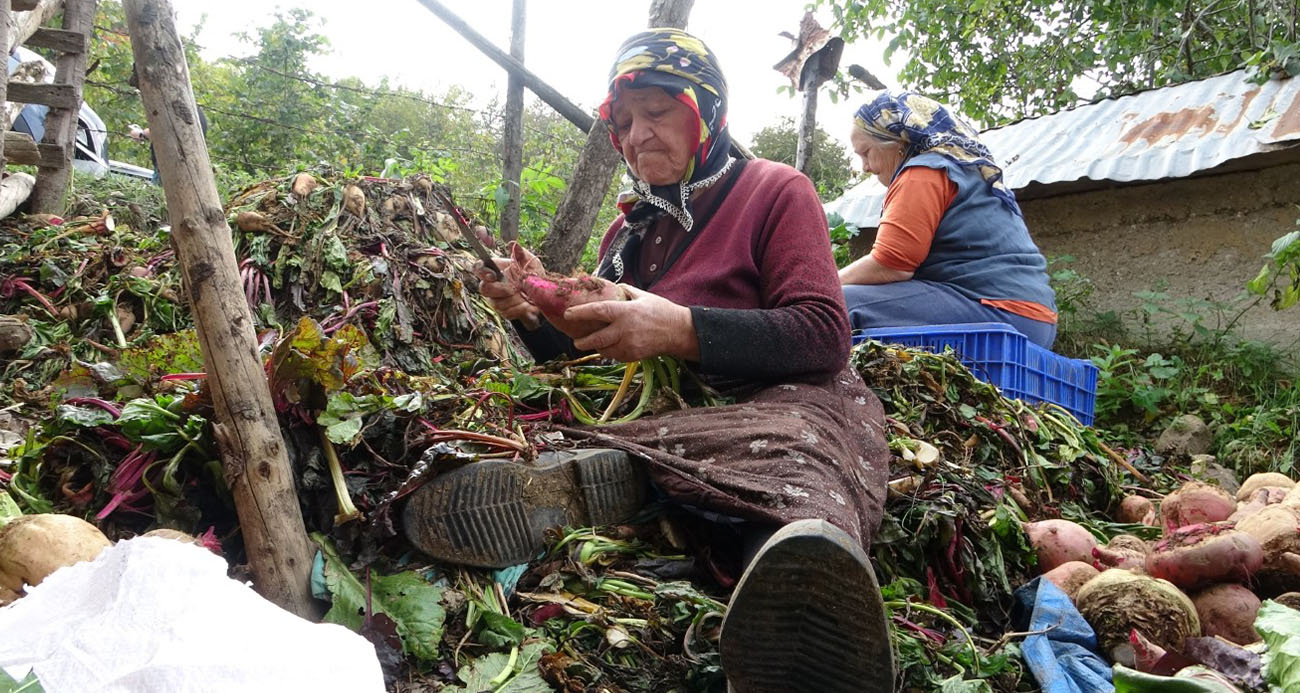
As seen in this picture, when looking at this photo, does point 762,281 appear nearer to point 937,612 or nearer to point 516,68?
point 937,612

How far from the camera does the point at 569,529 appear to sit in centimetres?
191

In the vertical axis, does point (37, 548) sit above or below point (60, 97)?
below

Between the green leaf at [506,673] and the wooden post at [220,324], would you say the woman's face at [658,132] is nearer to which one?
the wooden post at [220,324]

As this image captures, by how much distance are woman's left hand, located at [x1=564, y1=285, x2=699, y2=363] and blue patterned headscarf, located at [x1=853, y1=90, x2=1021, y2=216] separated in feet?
7.35

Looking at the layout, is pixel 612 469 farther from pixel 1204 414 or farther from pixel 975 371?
pixel 1204 414

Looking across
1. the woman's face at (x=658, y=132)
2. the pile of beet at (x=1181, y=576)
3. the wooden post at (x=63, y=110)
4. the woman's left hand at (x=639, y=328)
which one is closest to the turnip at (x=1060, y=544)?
the pile of beet at (x=1181, y=576)

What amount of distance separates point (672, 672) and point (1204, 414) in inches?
177

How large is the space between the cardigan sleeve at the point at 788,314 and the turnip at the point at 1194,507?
3.86 ft

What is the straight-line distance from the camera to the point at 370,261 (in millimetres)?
3561

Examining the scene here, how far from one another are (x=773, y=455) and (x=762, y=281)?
56 cm

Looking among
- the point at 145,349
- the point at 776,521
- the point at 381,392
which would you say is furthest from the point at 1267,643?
the point at 145,349

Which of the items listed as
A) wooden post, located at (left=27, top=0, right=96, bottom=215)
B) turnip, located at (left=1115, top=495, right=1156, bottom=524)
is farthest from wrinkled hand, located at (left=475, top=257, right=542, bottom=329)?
wooden post, located at (left=27, top=0, right=96, bottom=215)

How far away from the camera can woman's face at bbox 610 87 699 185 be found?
7.67ft

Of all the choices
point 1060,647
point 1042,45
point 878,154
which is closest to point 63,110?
point 878,154
